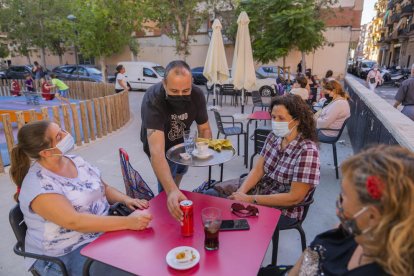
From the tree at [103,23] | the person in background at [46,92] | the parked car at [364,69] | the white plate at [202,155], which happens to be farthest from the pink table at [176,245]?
the parked car at [364,69]

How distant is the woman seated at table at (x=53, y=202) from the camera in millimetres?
1615

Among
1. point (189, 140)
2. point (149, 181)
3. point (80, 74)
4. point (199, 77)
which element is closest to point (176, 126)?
point (189, 140)

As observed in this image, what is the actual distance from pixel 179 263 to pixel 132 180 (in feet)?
3.90

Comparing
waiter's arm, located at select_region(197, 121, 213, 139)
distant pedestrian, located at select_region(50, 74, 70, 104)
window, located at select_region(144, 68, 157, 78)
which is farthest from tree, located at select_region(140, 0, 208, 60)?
waiter's arm, located at select_region(197, 121, 213, 139)

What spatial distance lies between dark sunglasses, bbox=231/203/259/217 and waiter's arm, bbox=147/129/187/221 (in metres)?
0.34

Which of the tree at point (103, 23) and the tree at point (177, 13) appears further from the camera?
the tree at point (103, 23)

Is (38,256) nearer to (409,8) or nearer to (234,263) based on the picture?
(234,263)

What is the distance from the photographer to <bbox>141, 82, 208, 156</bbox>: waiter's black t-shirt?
97.9 inches

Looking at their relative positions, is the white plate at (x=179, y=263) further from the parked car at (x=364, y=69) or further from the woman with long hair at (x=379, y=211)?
Result: the parked car at (x=364, y=69)

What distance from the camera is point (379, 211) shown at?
94cm

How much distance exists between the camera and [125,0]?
52.0ft

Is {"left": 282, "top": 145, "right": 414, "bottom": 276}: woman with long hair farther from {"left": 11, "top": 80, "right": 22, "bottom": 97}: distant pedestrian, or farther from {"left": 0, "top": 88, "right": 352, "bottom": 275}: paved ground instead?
{"left": 11, "top": 80, "right": 22, "bottom": 97}: distant pedestrian

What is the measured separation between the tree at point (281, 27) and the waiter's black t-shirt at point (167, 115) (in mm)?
8750

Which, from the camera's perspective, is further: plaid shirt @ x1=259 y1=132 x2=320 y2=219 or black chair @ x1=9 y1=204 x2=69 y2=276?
plaid shirt @ x1=259 y1=132 x2=320 y2=219
